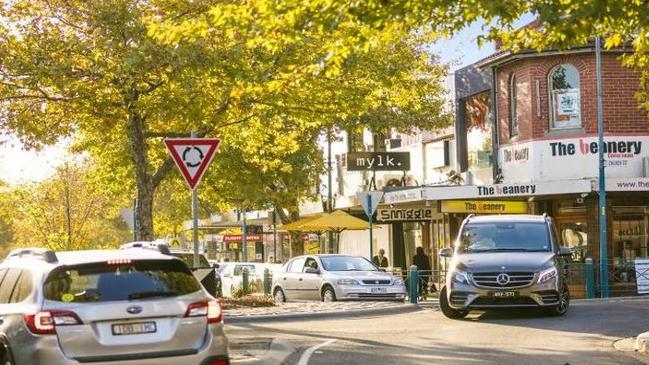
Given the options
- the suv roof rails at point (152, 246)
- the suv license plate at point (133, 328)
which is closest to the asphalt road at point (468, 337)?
the suv roof rails at point (152, 246)

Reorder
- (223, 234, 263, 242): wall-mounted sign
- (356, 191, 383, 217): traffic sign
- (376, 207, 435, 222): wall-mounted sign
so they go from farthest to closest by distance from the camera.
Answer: (223, 234, 263, 242): wall-mounted sign
(376, 207, 435, 222): wall-mounted sign
(356, 191, 383, 217): traffic sign

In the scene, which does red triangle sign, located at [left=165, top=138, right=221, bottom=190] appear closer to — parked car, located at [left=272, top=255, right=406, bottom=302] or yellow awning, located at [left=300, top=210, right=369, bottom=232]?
parked car, located at [left=272, top=255, right=406, bottom=302]

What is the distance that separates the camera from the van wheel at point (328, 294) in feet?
84.0

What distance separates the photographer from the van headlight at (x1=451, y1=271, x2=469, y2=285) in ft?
61.4

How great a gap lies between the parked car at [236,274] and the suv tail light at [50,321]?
25660 millimetres

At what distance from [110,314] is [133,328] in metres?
0.22

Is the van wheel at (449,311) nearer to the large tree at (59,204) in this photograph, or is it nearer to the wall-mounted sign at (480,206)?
the wall-mounted sign at (480,206)

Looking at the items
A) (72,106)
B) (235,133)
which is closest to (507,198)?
(235,133)

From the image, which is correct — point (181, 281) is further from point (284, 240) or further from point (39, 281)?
point (284, 240)

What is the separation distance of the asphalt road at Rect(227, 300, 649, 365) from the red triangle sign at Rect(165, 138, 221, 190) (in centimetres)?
250

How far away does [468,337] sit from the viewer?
Result: 1598cm

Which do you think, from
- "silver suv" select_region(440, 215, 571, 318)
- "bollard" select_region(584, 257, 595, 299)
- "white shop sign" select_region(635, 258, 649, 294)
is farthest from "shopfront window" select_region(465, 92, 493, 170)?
"silver suv" select_region(440, 215, 571, 318)

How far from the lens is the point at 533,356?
1342 cm

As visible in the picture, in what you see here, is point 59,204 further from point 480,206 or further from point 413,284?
point 413,284
